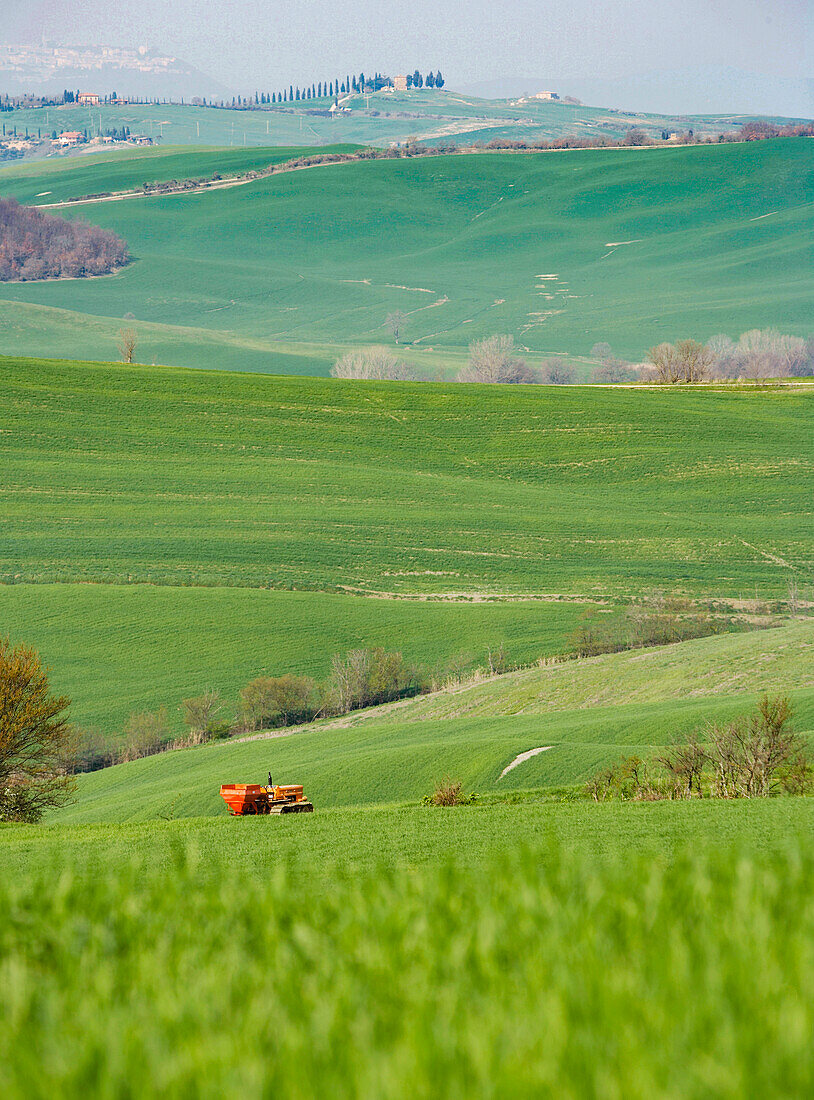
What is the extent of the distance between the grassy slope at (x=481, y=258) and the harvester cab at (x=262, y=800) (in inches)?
4419

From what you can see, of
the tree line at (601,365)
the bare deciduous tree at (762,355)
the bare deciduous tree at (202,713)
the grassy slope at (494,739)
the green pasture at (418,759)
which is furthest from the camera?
the bare deciduous tree at (762,355)

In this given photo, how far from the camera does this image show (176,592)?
4972 centimetres

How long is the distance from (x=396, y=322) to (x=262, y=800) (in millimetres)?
139402

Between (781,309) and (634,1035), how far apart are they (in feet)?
493

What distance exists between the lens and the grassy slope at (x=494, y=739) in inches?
1081

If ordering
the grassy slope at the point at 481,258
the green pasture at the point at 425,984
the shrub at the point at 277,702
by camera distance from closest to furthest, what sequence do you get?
1. the green pasture at the point at 425,984
2. the shrub at the point at 277,702
3. the grassy slope at the point at 481,258

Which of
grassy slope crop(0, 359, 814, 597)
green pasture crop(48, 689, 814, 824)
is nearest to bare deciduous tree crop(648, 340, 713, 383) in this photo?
grassy slope crop(0, 359, 814, 597)

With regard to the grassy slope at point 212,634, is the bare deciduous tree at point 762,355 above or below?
above

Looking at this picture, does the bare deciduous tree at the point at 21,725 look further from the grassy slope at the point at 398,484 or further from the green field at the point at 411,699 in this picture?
the grassy slope at the point at 398,484

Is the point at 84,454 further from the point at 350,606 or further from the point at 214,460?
the point at 350,606

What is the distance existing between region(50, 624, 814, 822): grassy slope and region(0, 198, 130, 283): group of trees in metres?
154

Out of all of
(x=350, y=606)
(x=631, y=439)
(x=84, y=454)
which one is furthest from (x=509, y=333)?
(x=350, y=606)

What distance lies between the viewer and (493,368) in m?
116

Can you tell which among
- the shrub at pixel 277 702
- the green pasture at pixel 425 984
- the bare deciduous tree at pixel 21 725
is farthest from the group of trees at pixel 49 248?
the green pasture at pixel 425 984
